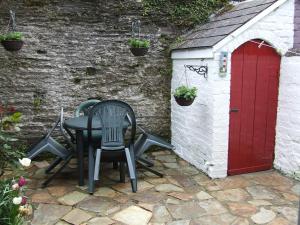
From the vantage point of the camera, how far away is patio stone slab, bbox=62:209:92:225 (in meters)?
3.60

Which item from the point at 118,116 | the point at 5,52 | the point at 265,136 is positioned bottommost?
the point at 265,136

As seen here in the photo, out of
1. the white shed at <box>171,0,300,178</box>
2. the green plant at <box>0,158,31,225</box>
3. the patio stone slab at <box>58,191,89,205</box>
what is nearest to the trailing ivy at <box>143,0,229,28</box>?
the white shed at <box>171,0,300,178</box>

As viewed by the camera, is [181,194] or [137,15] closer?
[181,194]

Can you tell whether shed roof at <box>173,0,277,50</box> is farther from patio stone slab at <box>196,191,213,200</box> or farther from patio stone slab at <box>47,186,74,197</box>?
patio stone slab at <box>47,186,74,197</box>

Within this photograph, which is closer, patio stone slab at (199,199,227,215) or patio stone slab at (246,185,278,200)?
patio stone slab at (199,199,227,215)

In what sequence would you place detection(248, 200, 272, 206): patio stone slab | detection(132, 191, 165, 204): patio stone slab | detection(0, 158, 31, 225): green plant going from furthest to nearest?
detection(132, 191, 165, 204): patio stone slab → detection(248, 200, 272, 206): patio stone slab → detection(0, 158, 31, 225): green plant

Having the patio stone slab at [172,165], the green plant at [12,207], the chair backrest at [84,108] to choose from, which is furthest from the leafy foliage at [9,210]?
the patio stone slab at [172,165]

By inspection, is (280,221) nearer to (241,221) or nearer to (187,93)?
(241,221)

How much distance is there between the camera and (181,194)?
14.1ft

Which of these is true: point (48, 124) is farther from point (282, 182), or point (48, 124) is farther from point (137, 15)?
point (282, 182)

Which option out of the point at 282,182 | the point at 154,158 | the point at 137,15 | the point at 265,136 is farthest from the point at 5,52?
the point at 282,182

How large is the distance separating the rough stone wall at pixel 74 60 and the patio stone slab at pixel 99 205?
2.05 m

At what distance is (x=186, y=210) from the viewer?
3.86 metres

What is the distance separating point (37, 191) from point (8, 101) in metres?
1.79
